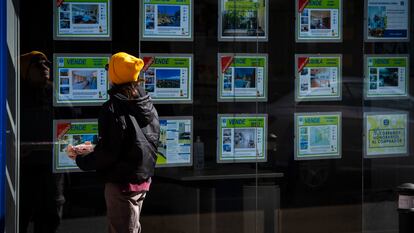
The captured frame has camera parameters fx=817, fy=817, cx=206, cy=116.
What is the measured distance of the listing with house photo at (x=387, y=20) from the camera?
872cm

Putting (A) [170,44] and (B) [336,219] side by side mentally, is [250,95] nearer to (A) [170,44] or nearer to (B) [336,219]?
(A) [170,44]

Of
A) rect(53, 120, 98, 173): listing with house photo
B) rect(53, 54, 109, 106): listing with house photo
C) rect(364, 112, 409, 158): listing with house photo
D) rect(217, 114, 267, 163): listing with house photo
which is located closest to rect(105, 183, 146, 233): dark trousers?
rect(53, 120, 98, 173): listing with house photo

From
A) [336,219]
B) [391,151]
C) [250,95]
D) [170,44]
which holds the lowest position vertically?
[336,219]

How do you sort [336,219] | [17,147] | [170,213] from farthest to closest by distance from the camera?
1. [336,219]
2. [170,213]
3. [17,147]

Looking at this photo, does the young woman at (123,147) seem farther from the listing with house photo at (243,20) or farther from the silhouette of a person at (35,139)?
the listing with house photo at (243,20)

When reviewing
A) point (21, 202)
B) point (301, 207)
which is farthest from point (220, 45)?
point (21, 202)

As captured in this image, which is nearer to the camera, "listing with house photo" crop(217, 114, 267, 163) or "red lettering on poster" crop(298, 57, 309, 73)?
"listing with house photo" crop(217, 114, 267, 163)

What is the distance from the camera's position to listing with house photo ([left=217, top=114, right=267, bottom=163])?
8211 millimetres

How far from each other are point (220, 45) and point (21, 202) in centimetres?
246

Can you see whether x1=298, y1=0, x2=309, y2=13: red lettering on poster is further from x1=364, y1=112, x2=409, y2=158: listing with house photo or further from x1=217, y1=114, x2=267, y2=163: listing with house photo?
x1=364, y1=112, x2=409, y2=158: listing with house photo

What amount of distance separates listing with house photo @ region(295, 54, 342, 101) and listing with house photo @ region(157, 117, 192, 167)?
1246 mm

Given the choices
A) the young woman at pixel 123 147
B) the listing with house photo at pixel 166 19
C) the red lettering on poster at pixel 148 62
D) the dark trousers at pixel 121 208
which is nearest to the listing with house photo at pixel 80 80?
the red lettering on poster at pixel 148 62

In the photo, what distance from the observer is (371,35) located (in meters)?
8.73

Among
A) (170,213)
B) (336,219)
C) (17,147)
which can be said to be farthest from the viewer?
(336,219)
